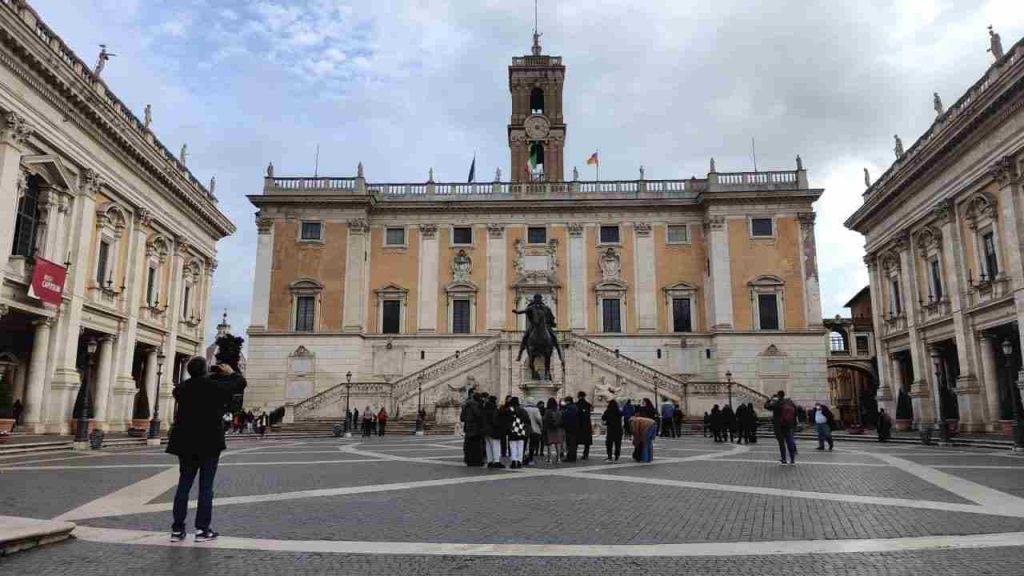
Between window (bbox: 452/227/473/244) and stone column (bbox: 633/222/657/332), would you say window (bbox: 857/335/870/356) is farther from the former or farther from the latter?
window (bbox: 452/227/473/244)

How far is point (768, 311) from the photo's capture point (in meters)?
41.7

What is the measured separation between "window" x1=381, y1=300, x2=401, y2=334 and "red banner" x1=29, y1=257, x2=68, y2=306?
20887 millimetres

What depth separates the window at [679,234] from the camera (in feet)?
143

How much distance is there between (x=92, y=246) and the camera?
26.3 meters

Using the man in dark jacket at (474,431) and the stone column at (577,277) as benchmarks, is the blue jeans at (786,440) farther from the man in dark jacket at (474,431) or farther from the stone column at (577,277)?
the stone column at (577,277)

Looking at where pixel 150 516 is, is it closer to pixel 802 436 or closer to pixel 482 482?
pixel 482 482

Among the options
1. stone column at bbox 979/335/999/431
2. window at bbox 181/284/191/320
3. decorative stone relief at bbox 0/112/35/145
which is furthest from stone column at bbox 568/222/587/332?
decorative stone relief at bbox 0/112/35/145

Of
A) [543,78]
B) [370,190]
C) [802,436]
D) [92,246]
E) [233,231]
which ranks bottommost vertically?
[802,436]

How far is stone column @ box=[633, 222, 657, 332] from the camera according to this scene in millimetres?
42438

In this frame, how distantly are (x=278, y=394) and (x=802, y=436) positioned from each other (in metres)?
29.6

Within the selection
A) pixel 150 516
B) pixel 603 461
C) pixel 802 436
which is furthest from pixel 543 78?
pixel 150 516

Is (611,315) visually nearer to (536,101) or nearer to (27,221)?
(536,101)

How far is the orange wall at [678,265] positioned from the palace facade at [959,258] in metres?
10.3

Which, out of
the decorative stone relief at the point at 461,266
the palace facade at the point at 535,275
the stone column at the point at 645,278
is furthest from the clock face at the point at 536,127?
the decorative stone relief at the point at 461,266
